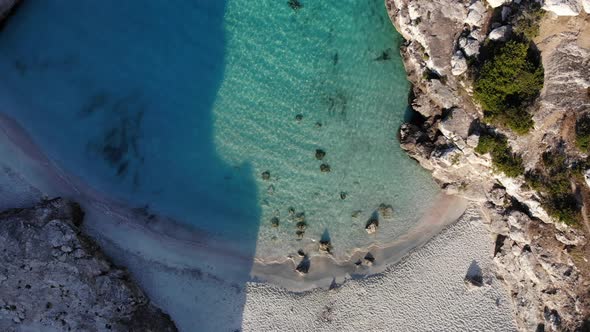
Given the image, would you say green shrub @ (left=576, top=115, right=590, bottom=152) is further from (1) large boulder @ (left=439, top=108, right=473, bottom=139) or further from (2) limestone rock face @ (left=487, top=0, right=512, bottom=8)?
(2) limestone rock face @ (left=487, top=0, right=512, bottom=8)

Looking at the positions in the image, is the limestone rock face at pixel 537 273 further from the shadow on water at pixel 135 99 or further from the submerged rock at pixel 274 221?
the shadow on water at pixel 135 99

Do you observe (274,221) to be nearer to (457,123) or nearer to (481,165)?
(457,123)

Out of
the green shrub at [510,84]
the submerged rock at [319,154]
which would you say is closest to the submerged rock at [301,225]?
the submerged rock at [319,154]

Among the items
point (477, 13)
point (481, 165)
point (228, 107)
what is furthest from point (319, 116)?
point (477, 13)

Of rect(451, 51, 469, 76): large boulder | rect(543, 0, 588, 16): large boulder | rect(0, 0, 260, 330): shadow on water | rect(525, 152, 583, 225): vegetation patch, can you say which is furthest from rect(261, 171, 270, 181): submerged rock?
rect(543, 0, 588, 16): large boulder

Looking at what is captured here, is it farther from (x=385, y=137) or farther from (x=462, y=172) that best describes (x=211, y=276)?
(x=462, y=172)

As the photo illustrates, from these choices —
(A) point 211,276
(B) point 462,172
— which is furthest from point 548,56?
(A) point 211,276
